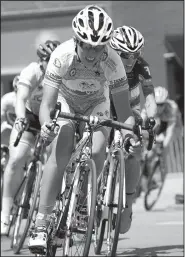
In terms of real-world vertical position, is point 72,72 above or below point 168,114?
below

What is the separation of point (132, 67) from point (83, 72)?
1226 millimetres

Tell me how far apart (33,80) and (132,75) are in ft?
4.70

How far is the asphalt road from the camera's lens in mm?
9094

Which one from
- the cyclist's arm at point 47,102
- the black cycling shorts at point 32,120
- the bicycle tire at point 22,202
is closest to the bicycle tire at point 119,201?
the cyclist's arm at point 47,102

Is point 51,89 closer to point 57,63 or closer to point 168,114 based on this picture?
point 57,63

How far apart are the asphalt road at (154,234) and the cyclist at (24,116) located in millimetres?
693

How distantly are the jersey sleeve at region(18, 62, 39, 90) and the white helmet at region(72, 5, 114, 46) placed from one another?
2690mm

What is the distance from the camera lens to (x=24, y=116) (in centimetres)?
909

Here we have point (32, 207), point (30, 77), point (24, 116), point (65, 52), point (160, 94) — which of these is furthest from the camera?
point (160, 94)

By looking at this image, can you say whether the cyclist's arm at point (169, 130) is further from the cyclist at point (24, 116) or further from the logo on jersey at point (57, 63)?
the logo on jersey at point (57, 63)

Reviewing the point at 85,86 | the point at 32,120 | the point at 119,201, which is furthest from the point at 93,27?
the point at 32,120

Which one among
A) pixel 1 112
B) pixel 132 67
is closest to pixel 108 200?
pixel 132 67

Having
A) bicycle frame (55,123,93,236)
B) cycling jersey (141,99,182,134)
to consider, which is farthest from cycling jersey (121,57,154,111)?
cycling jersey (141,99,182,134)

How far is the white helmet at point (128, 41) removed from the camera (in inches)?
306
